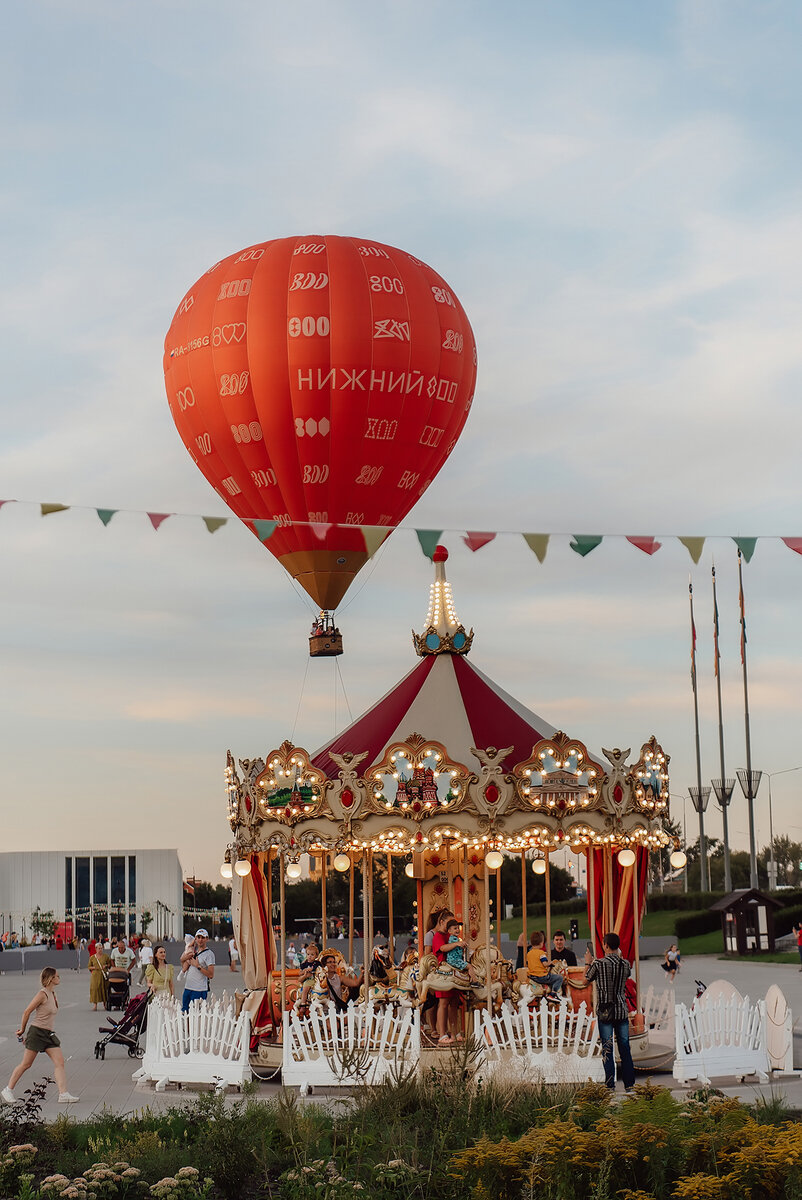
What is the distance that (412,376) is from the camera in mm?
22203

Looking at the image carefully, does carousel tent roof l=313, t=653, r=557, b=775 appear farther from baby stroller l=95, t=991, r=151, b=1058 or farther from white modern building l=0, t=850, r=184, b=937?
white modern building l=0, t=850, r=184, b=937

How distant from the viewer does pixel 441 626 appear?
721 inches

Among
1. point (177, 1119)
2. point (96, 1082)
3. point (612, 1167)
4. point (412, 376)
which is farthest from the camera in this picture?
point (412, 376)

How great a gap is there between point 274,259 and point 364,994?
1168 cm

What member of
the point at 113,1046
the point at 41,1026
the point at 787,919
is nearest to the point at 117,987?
the point at 113,1046

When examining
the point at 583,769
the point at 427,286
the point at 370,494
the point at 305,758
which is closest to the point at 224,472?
the point at 370,494

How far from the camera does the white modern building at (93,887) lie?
259 ft

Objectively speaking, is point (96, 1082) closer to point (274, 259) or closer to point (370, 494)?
point (370, 494)

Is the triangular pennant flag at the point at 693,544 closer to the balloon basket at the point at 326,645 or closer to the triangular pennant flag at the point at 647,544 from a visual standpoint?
the triangular pennant flag at the point at 647,544

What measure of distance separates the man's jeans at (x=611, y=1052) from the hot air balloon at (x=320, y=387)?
9297 millimetres

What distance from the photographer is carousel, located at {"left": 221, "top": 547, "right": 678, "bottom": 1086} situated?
559 inches

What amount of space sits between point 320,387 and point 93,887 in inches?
2501

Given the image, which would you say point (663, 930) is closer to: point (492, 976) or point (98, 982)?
point (98, 982)

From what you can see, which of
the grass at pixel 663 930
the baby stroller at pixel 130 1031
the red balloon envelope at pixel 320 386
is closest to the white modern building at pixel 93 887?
the grass at pixel 663 930
